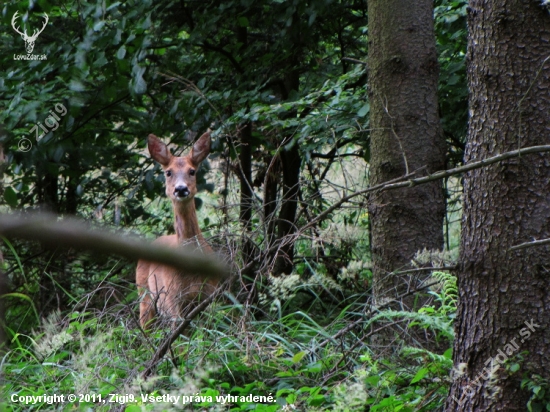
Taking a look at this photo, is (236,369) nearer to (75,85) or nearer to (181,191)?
(75,85)

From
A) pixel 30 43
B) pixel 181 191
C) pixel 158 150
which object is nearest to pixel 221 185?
pixel 158 150

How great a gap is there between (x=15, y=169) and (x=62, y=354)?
293 centimetres

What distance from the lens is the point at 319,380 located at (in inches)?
159

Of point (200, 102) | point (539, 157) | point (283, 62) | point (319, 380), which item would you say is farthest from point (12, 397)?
point (283, 62)

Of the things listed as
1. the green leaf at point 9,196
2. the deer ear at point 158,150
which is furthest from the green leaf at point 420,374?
the deer ear at point 158,150

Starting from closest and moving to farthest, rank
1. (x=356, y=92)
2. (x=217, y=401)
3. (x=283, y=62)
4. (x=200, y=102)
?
(x=217, y=401), (x=356, y=92), (x=200, y=102), (x=283, y=62)

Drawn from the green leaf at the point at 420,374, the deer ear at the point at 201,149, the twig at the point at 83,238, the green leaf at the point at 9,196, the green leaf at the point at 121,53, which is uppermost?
the green leaf at the point at 121,53

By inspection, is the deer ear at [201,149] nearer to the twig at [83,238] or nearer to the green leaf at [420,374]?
the green leaf at [420,374]

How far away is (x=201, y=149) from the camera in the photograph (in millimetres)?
7617

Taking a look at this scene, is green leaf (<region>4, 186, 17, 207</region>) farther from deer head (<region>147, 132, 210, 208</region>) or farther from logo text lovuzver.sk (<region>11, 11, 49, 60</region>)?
deer head (<region>147, 132, 210, 208</region>)

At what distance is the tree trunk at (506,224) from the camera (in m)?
3.15

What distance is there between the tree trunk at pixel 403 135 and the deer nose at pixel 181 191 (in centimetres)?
313

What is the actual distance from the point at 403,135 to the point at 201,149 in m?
3.41

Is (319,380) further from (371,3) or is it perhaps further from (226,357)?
(371,3)
